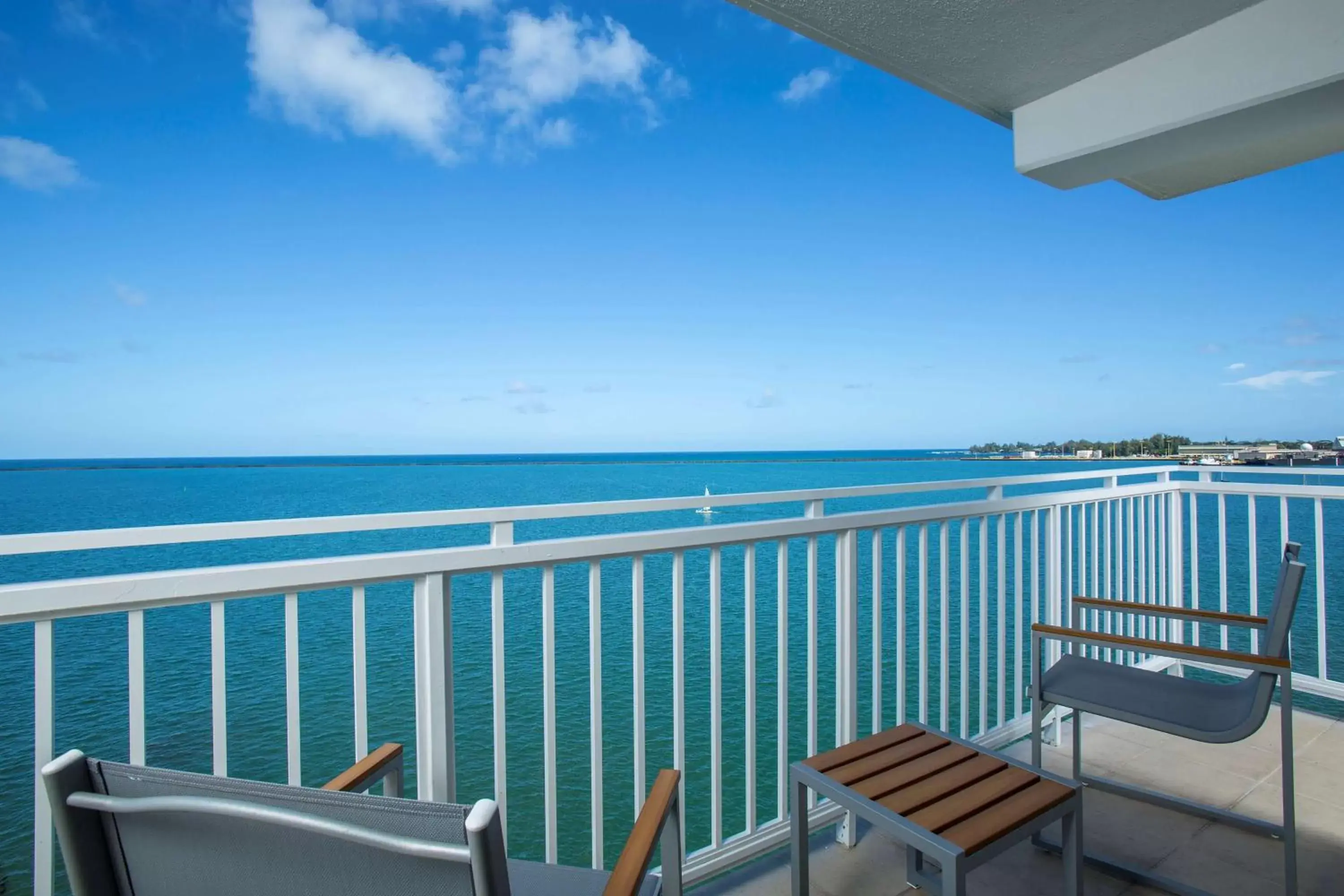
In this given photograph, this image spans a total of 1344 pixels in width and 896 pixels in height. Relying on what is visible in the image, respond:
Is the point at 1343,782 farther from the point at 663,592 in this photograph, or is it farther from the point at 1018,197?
the point at 1018,197

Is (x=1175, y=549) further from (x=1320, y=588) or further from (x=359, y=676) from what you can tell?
(x=359, y=676)

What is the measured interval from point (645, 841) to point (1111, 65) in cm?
284

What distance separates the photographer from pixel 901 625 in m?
2.63

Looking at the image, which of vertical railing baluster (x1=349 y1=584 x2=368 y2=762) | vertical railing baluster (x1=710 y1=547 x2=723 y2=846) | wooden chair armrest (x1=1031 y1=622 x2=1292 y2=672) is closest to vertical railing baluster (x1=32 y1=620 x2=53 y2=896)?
vertical railing baluster (x1=349 y1=584 x2=368 y2=762)

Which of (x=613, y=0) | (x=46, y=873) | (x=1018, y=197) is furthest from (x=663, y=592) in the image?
(x=613, y=0)

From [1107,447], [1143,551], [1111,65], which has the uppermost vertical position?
[1111,65]

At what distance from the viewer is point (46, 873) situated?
120cm

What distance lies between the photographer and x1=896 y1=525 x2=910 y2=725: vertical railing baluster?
99.0 inches

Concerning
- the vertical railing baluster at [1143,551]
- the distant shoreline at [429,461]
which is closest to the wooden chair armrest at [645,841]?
the vertical railing baluster at [1143,551]

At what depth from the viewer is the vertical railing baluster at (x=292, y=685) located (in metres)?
1.40

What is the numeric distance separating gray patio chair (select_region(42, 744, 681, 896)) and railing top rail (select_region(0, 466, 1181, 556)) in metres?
0.35

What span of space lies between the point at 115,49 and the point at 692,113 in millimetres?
26766

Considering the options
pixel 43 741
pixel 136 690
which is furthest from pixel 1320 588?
pixel 43 741

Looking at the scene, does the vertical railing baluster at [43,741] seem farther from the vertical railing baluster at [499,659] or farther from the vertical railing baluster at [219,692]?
the vertical railing baluster at [499,659]
